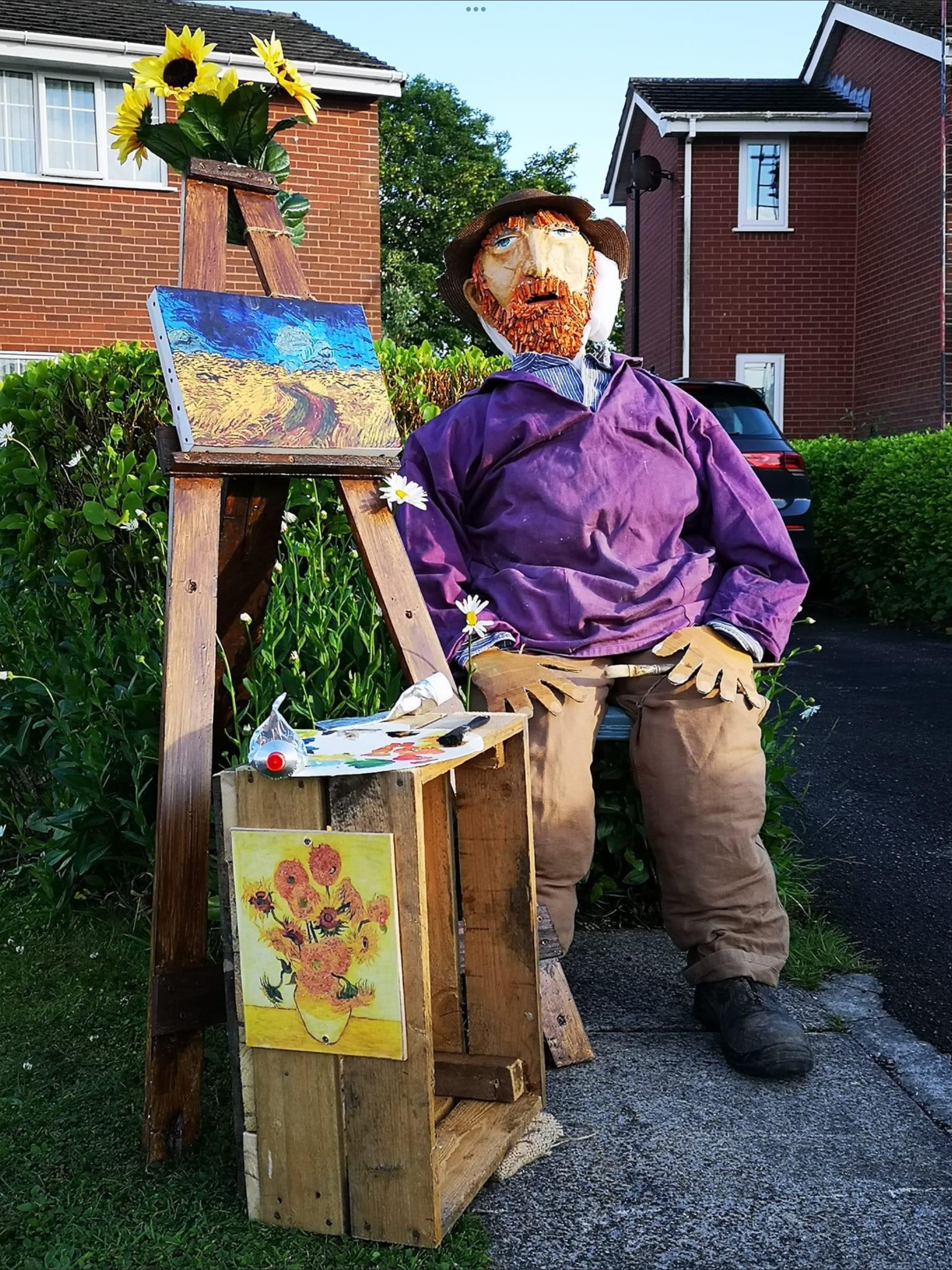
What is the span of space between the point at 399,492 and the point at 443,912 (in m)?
0.84

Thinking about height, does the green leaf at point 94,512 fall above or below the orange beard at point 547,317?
below

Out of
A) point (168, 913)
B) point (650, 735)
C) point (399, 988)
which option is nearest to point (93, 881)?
point (168, 913)

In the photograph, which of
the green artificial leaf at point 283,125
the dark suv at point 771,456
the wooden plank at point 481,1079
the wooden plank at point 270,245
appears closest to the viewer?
the wooden plank at point 481,1079

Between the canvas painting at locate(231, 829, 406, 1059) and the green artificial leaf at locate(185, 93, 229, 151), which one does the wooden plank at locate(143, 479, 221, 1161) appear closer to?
the canvas painting at locate(231, 829, 406, 1059)

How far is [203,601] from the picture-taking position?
2.39m

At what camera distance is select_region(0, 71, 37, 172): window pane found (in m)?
12.9

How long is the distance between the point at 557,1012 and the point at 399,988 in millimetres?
842

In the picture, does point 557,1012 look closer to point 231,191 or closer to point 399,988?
point 399,988

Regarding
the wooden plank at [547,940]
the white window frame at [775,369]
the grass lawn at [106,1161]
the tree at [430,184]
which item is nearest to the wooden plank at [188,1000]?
the grass lawn at [106,1161]

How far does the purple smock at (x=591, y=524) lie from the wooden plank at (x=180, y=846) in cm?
69

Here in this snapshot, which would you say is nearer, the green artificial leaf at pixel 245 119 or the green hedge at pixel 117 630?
the green artificial leaf at pixel 245 119

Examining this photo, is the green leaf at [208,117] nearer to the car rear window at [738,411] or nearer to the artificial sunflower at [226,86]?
the artificial sunflower at [226,86]

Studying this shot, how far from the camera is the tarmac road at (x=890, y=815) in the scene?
3.31 meters

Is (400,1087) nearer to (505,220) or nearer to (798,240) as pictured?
(505,220)
